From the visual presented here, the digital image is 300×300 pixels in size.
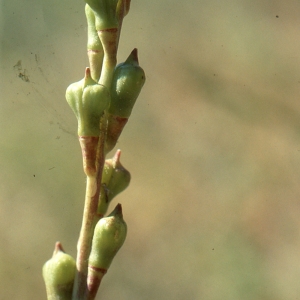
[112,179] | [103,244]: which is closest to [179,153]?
[112,179]

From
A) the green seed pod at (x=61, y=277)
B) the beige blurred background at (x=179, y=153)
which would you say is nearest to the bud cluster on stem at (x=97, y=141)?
the green seed pod at (x=61, y=277)

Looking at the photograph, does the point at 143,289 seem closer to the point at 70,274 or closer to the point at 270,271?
the point at 270,271

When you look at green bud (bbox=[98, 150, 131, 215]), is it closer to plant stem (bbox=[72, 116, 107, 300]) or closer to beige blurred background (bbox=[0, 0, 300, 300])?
plant stem (bbox=[72, 116, 107, 300])

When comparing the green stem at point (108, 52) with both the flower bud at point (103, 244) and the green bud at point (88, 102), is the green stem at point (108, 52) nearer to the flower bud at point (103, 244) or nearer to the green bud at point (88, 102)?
the green bud at point (88, 102)

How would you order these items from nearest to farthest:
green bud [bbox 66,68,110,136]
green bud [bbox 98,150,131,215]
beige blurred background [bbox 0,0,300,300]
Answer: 1. green bud [bbox 66,68,110,136]
2. green bud [bbox 98,150,131,215]
3. beige blurred background [bbox 0,0,300,300]

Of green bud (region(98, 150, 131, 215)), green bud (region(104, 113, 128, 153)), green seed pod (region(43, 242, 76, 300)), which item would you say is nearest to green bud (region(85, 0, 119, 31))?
green bud (region(104, 113, 128, 153))

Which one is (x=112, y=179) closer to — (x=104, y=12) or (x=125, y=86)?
(x=125, y=86)

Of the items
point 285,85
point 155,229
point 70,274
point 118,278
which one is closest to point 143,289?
point 118,278

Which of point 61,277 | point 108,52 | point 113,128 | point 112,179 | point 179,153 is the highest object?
point 108,52
